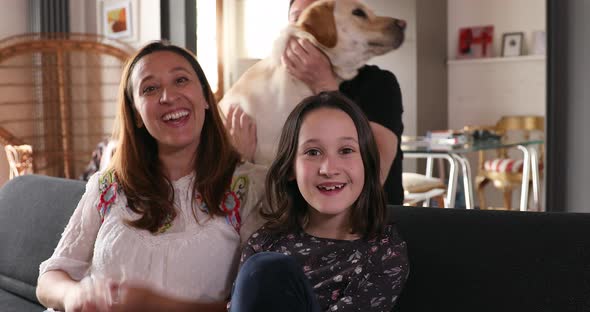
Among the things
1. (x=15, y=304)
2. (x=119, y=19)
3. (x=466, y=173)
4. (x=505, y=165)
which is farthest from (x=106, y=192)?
(x=505, y=165)

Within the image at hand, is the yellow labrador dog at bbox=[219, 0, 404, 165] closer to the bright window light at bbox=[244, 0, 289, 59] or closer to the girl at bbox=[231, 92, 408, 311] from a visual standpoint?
the girl at bbox=[231, 92, 408, 311]

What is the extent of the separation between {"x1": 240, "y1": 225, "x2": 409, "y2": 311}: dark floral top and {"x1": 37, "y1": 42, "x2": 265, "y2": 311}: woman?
0.29 ft

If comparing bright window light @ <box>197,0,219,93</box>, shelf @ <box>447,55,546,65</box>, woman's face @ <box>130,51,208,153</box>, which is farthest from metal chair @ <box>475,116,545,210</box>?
woman's face @ <box>130,51,208,153</box>

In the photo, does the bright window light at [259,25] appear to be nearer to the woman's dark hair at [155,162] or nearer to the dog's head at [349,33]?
the dog's head at [349,33]

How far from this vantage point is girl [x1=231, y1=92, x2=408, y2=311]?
1.22 metres

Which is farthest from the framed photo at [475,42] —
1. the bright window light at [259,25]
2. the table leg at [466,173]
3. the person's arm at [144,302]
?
the person's arm at [144,302]

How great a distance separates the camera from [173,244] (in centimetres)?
133

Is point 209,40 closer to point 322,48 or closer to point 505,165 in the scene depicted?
point 505,165

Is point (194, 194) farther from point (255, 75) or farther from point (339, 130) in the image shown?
point (255, 75)

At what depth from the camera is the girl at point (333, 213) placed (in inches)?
48.0

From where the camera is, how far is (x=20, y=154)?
12.6 ft

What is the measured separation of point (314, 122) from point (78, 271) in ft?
1.94

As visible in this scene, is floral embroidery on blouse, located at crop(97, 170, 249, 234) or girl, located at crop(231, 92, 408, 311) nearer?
girl, located at crop(231, 92, 408, 311)

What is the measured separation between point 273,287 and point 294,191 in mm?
448
